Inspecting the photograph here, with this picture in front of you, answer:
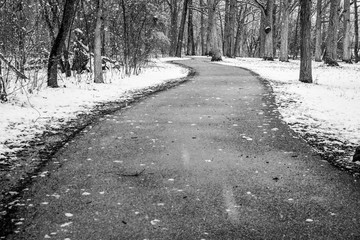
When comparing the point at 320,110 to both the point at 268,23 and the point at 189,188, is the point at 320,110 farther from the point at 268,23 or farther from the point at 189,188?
the point at 268,23

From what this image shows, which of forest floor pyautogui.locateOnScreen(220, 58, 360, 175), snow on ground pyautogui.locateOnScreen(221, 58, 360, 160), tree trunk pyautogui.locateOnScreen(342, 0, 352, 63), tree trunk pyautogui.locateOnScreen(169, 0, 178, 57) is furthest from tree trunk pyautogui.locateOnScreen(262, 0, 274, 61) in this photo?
forest floor pyautogui.locateOnScreen(220, 58, 360, 175)

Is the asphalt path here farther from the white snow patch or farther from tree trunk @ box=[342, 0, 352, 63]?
tree trunk @ box=[342, 0, 352, 63]

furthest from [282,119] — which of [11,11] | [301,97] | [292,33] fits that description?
[292,33]

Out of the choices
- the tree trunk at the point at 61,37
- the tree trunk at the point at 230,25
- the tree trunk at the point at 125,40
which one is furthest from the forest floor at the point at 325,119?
the tree trunk at the point at 230,25

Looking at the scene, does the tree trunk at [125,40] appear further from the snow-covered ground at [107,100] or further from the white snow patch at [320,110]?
the white snow patch at [320,110]

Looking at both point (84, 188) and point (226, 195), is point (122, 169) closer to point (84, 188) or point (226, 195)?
point (84, 188)

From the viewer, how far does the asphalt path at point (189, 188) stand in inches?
133

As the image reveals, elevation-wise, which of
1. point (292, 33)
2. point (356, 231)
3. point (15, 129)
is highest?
point (292, 33)

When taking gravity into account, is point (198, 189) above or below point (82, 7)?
below

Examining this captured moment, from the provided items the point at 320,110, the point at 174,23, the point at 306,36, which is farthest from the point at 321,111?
the point at 174,23

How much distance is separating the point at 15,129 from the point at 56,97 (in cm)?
365

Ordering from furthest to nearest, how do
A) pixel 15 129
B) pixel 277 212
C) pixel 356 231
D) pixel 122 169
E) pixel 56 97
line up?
pixel 56 97
pixel 15 129
pixel 122 169
pixel 277 212
pixel 356 231

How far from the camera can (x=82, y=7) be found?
15.6 m

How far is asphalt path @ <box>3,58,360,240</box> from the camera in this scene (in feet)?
11.1
